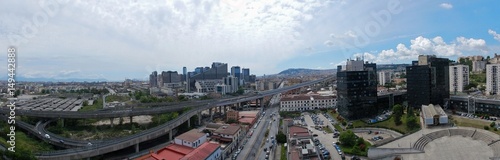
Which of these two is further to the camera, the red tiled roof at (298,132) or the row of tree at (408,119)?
the row of tree at (408,119)

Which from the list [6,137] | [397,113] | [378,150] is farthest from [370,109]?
[6,137]

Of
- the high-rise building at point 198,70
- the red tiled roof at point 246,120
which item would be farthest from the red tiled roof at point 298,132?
the high-rise building at point 198,70

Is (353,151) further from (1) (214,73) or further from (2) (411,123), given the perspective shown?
(1) (214,73)

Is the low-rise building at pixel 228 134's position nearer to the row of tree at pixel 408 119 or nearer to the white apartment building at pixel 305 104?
the row of tree at pixel 408 119

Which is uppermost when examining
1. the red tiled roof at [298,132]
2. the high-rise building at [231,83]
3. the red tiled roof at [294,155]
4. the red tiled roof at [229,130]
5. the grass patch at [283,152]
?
the high-rise building at [231,83]

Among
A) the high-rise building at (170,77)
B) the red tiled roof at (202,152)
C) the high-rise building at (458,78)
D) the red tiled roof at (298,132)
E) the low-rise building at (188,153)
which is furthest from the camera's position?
the high-rise building at (170,77)
